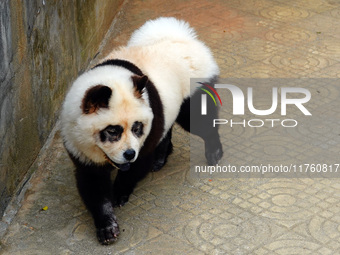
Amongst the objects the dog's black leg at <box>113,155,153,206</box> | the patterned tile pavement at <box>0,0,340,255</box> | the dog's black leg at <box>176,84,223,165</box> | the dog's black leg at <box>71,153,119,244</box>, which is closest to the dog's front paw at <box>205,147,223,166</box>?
the dog's black leg at <box>176,84,223,165</box>

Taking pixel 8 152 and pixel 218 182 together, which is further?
pixel 218 182

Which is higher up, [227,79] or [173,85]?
[173,85]

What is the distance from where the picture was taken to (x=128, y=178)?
4.76 metres

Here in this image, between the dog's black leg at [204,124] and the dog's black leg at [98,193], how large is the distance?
867 millimetres

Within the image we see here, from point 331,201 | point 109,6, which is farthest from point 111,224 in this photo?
point 109,6

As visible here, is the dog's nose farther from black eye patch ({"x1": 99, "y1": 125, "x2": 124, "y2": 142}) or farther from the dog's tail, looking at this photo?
the dog's tail

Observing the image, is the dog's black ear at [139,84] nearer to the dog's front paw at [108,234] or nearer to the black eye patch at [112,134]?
the black eye patch at [112,134]

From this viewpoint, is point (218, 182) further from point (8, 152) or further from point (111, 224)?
point (8, 152)

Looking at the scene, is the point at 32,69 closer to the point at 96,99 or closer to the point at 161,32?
the point at 161,32

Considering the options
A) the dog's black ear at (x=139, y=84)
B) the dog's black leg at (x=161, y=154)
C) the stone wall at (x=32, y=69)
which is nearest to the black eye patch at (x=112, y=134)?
the dog's black ear at (x=139, y=84)

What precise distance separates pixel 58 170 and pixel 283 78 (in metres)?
2.56

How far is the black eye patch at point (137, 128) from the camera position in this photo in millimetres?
4223

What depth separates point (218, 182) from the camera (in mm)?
5117

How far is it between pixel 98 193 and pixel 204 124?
3.71 feet
